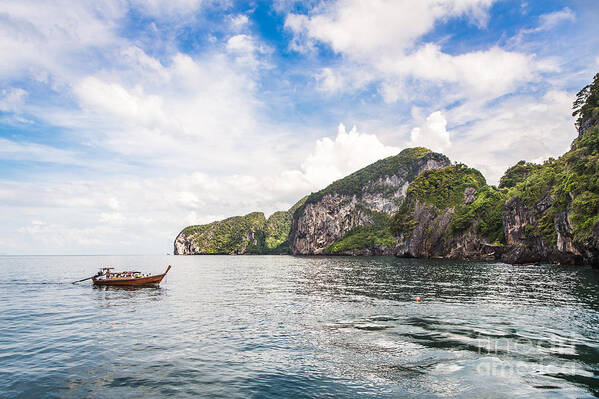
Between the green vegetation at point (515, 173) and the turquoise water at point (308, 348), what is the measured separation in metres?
109

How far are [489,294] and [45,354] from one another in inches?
1414

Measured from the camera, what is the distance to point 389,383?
469 inches

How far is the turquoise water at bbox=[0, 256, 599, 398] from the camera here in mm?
11836

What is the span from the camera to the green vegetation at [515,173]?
121 meters

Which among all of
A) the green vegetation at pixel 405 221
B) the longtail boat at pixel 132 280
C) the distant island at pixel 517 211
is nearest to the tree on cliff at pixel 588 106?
the distant island at pixel 517 211

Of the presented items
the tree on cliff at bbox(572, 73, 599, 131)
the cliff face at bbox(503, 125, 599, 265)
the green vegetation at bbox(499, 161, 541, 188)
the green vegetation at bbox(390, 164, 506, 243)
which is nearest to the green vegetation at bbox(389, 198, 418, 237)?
the green vegetation at bbox(390, 164, 506, 243)

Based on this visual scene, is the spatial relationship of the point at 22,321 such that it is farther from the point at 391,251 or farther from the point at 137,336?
the point at 391,251

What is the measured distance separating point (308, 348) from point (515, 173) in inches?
5450

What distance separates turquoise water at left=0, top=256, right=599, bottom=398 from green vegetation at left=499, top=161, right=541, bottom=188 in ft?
357

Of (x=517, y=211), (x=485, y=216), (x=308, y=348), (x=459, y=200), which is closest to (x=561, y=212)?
(x=517, y=211)

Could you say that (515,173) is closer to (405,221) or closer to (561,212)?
(405,221)

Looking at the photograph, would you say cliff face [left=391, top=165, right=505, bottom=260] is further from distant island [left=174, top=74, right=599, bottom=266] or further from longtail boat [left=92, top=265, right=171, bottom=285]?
longtail boat [left=92, top=265, right=171, bottom=285]

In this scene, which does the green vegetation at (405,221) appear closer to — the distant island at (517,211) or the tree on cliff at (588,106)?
the distant island at (517,211)

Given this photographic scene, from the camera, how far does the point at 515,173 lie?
125m
